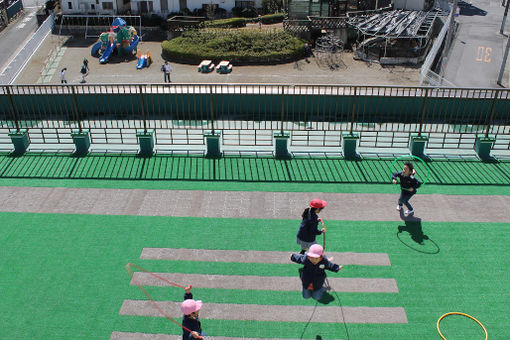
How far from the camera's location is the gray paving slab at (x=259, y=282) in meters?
9.50

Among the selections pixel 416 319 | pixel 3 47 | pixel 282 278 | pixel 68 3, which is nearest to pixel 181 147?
pixel 282 278

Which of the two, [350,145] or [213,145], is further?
[213,145]

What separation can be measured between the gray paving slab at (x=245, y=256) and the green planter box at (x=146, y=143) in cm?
514

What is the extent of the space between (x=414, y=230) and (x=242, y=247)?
444 centimetres

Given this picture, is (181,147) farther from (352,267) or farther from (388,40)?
(388,40)

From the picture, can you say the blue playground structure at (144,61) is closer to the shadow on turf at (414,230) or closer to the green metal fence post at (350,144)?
the green metal fence post at (350,144)

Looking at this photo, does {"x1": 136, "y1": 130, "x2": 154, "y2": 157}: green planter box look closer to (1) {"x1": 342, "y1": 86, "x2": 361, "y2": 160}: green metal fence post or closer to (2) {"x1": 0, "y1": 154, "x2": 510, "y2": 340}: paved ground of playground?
(2) {"x1": 0, "y1": 154, "x2": 510, "y2": 340}: paved ground of playground

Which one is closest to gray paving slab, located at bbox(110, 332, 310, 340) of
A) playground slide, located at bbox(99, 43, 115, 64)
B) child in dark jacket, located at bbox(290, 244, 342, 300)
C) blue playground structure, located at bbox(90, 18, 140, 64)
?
child in dark jacket, located at bbox(290, 244, 342, 300)

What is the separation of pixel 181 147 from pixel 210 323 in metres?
8.06

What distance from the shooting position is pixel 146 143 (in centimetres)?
1492

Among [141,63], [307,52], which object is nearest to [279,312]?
[141,63]

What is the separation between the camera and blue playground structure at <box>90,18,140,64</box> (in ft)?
115

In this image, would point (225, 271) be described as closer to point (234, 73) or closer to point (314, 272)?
point (314, 272)

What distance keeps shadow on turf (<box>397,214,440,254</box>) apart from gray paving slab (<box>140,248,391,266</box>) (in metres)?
1.06
